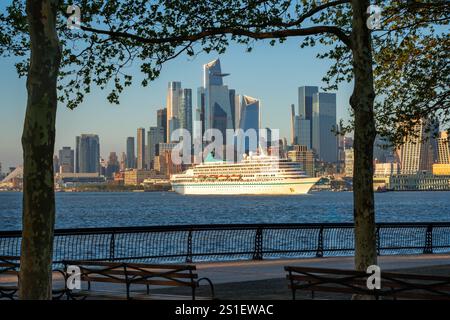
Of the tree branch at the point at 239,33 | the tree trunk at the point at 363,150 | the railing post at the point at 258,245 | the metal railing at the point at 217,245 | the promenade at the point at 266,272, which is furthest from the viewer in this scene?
the railing post at the point at 258,245

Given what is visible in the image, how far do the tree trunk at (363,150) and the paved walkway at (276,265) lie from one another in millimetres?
4824

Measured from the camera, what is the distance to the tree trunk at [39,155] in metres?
8.71

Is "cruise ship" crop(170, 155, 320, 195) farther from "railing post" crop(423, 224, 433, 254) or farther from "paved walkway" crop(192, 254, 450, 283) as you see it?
"paved walkway" crop(192, 254, 450, 283)

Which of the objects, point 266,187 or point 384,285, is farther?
point 266,187

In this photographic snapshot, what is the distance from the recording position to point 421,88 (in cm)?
2048

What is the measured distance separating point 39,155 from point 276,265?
12585 mm

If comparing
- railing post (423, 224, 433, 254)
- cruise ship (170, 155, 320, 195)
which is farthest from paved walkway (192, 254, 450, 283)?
cruise ship (170, 155, 320, 195)

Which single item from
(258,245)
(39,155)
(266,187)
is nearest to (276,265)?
(258,245)

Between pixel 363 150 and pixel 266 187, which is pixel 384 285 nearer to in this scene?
pixel 363 150

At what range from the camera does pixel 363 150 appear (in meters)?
12.3

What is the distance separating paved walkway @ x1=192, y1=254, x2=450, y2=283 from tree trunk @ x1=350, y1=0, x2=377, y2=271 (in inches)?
190

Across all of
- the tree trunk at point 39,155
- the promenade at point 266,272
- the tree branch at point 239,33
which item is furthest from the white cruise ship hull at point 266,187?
the tree trunk at point 39,155

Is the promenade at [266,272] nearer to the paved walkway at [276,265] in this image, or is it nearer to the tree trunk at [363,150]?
the paved walkway at [276,265]

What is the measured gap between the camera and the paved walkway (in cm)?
1762
